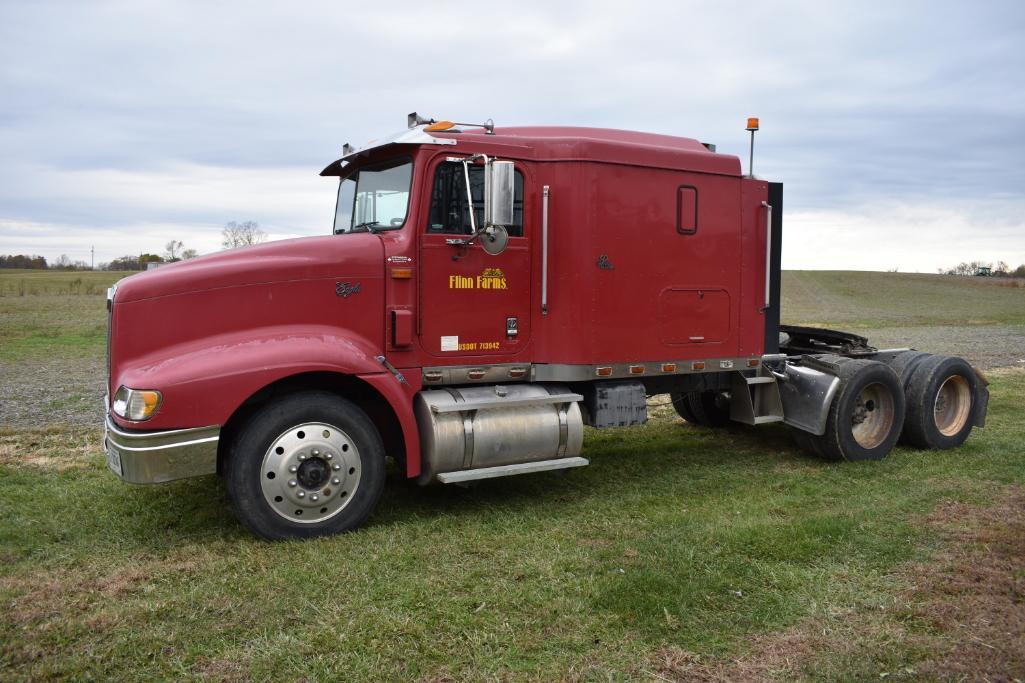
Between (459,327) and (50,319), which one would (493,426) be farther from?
(50,319)

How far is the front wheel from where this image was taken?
5613 mm

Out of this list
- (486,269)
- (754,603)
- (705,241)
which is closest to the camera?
(754,603)

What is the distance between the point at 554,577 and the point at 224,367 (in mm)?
2653

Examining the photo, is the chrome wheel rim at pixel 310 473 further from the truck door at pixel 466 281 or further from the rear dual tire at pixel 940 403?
the rear dual tire at pixel 940 403

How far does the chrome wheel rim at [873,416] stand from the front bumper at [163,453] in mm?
6492

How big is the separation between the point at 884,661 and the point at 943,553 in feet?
5.99

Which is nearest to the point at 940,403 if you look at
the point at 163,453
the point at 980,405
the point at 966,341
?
the point at 980,405

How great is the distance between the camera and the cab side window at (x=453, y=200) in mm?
6410

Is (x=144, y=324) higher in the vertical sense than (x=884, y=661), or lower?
higher

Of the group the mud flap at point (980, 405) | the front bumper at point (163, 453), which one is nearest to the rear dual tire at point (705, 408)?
the mud flap at point (980, 405)

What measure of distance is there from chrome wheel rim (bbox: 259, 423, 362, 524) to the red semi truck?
16 mm

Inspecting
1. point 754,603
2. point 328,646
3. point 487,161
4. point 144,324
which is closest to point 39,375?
point 144,324

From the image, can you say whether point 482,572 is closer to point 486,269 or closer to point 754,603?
point 754,603

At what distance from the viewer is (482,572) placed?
17.1ft
